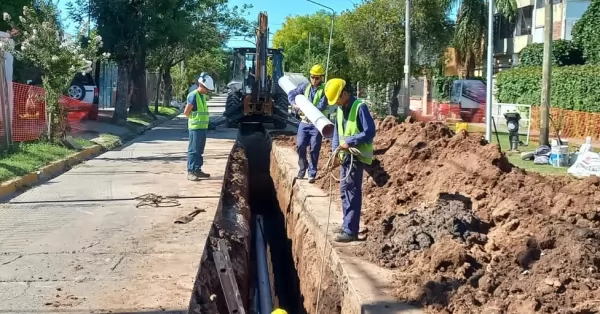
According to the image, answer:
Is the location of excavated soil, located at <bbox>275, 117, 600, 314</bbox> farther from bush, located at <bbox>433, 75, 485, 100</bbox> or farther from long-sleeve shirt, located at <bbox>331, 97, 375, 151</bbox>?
bush, located at <bbox>433, 75, 485, 100</bbox>

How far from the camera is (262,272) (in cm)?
961

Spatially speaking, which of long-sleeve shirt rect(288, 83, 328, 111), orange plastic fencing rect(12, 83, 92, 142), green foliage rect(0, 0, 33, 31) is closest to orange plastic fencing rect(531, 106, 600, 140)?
long-sleeve shirt rect(288, 83, 328, 111)

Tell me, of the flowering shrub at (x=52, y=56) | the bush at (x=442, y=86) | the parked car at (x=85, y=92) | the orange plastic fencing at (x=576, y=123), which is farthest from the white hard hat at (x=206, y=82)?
the bush at (x=442, y=86)

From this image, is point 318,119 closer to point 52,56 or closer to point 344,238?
point 344,238

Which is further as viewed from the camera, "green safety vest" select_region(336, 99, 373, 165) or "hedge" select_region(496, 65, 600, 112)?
"hedge" select_region(496, 65, 600, 112)

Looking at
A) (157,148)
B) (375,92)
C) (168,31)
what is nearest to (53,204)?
(157,148)

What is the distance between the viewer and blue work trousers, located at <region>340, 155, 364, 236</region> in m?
6.92

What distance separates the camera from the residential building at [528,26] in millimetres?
36719

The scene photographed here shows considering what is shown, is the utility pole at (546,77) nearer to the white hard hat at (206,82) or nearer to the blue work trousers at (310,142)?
the blue work trousers at (310,142)

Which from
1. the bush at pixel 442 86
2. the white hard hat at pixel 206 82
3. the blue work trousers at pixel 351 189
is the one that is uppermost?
the bush at pixel 442 86

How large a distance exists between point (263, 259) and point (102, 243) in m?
3.64

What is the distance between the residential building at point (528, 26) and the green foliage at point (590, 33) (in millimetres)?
3624

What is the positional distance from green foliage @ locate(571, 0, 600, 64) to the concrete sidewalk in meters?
23.9

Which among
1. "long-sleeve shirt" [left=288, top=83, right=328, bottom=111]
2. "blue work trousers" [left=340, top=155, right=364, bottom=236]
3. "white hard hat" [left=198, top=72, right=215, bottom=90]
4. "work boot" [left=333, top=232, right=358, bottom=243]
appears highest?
"white hard hat" [left=198, top=72, right=215, bottom=90]
